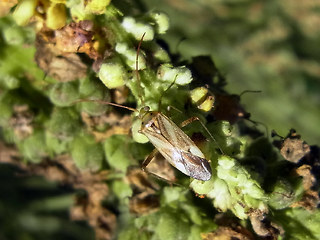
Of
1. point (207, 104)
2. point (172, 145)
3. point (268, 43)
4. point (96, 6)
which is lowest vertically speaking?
point (268, 43)

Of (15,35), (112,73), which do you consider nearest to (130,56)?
(112,73)

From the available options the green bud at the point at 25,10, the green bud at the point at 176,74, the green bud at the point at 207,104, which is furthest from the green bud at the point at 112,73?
the green bud at the point at 25,10

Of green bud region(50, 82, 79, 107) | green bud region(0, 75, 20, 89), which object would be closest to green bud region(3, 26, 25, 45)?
green bud region(0, 75, 20, 89)

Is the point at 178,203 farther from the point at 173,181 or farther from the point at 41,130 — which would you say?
the point at 41,130

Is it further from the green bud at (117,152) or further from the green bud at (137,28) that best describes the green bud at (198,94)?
the green bud at (117,152)

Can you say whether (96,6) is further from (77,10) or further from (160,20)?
(160,20)

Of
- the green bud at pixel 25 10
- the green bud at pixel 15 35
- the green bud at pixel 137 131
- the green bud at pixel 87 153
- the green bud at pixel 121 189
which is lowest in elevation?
the green bud at pixel 121 189
